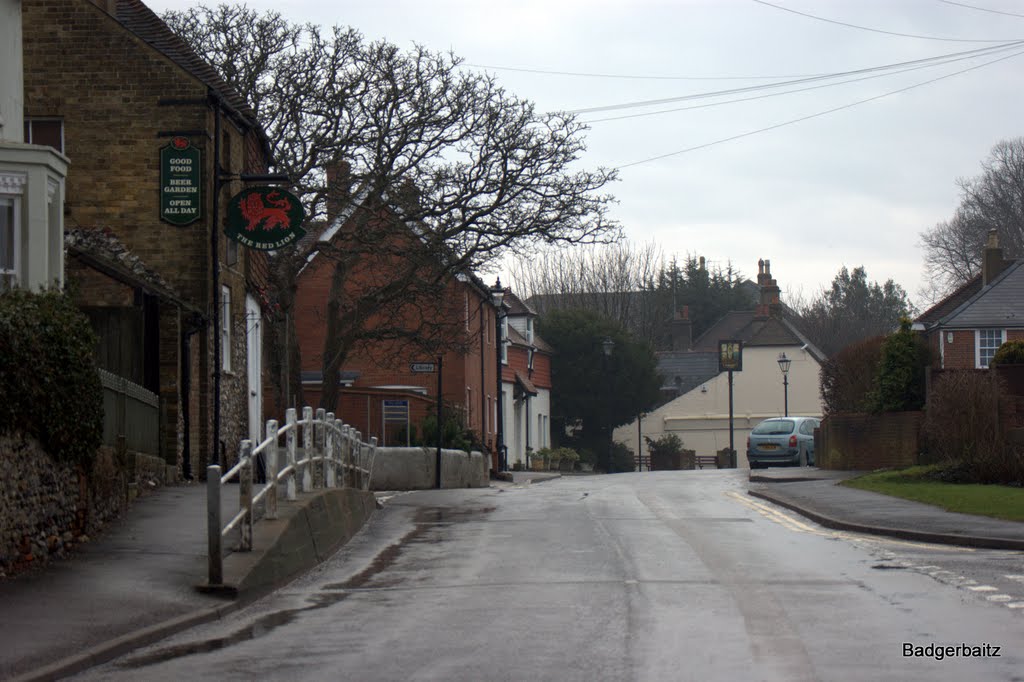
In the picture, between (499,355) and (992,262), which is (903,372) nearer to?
(499,355)

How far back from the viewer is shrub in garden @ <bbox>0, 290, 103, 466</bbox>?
1146cm

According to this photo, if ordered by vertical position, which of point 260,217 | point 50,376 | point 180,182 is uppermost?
point 180,182

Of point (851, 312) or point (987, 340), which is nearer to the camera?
point (987, 340)

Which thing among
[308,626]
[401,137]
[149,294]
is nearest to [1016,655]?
[308,626]

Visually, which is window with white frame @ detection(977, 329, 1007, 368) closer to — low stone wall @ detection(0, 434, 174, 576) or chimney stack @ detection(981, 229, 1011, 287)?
chimney stack @ detection(981, 229, 1011, 287)

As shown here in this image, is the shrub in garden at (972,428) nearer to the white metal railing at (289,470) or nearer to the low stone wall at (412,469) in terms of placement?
the white metal railing at (289,470)

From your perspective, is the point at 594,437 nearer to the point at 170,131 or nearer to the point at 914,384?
the point at 914,384

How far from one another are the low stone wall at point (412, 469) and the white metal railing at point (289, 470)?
5.48 m

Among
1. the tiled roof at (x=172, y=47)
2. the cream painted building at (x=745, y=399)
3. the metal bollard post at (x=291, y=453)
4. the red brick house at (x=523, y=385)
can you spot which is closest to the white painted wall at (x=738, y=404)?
the cream painted building at (x=745, y=399)

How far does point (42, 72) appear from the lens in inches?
Answer: 925

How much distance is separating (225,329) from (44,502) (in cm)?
1372

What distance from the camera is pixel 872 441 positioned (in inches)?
1205

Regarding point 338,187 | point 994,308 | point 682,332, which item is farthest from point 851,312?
point 338,187

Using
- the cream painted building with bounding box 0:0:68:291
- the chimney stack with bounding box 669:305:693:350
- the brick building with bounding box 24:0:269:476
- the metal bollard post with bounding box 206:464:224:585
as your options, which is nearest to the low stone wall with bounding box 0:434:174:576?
the metal bollard post with bounding box 206:464:224:585
